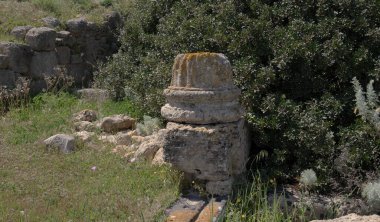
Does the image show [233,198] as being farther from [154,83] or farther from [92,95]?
[92,95]

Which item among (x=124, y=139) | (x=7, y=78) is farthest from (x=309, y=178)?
(x=7, y=78)

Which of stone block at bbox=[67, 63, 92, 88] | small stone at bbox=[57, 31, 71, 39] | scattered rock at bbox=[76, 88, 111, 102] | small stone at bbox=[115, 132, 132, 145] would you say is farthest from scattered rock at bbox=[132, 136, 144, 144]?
small stone at bbox=[57, 31, 71, 39]

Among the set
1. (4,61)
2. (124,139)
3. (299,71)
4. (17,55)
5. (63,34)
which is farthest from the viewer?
(63,34)

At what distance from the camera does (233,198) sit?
5.04m

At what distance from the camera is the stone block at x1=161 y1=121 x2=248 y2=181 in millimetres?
4914

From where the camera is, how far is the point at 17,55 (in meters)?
9.23

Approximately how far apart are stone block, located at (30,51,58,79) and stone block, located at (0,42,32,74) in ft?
0.43

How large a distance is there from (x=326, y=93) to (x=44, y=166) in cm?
342

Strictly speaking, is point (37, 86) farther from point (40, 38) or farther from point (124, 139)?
point (124, 139)

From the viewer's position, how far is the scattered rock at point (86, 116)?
7.90 meters

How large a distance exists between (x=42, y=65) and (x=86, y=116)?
2324 millimetres

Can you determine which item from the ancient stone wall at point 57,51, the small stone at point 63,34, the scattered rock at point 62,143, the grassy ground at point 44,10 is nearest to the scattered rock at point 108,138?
the scattered rock at point 62,143

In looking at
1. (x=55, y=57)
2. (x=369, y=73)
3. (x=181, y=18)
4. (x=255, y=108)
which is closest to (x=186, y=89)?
(x=255, y=108)

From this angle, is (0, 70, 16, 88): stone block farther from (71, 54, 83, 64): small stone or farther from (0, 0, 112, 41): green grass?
(71, 54, 83, 64): small stone
